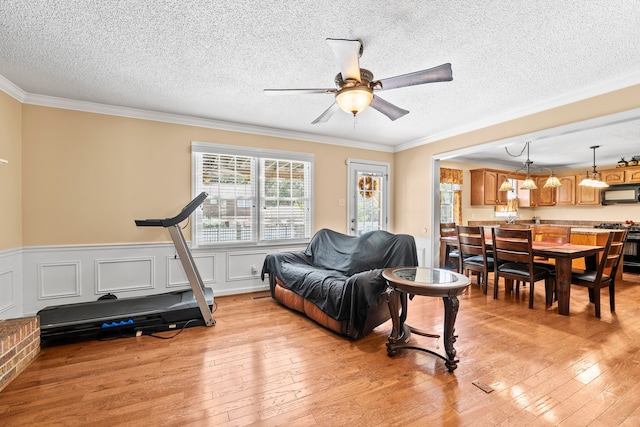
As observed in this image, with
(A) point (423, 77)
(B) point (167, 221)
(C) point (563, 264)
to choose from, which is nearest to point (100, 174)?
(B) point (167, 221)

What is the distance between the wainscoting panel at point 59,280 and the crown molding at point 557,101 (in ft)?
18.1

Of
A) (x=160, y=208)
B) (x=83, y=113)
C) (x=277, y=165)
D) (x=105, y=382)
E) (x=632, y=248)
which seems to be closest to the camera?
(x=105, y=382)

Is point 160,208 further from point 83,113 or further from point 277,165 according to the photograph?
point 277,165

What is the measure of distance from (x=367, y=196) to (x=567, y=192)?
554 centimetres

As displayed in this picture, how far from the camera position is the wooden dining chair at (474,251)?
426cm

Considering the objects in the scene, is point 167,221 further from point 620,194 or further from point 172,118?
point 620,194

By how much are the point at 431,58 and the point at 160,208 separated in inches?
145

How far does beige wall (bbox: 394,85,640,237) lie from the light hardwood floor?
225 cm

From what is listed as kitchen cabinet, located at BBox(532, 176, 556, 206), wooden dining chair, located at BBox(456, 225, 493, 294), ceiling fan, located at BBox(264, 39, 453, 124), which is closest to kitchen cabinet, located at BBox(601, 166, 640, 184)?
kitchen cabinet, located at BBox(532, 176, 556, 206)

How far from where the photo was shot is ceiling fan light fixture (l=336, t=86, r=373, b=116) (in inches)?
84.9

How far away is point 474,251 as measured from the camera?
4.36 metres

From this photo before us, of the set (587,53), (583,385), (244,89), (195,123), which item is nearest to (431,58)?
(587,53)

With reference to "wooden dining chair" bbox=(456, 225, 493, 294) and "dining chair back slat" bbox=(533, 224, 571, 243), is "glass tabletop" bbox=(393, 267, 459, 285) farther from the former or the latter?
"dining chair back slat" bbox=(533, 224, 571, 243)

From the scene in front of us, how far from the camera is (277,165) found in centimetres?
479
